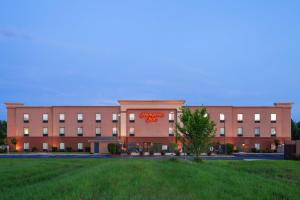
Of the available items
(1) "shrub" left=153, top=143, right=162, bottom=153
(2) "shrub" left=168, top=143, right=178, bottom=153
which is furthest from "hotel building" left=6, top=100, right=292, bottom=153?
(1) "shrub" left=153, top=143, right=162, bottom=153

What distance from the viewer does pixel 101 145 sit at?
250 feet

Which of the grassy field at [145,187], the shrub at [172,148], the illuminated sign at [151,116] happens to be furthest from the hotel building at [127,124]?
the grassy field at [145,187]

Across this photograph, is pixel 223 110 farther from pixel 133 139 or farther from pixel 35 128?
pixel 35 128

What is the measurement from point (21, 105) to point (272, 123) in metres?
51.8

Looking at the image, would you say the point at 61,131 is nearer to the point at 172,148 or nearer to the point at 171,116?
the point at 171,116

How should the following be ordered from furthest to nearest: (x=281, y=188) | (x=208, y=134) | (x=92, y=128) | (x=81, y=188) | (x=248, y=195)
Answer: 1. (x=92, y=128)
2. (x=208, y=134)
3. (x=281, y=188)
4. (x=248, y=195)
5. (x=81, y=188)

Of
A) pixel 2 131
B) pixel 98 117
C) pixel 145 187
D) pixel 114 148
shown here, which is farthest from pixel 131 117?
pixel 145 187

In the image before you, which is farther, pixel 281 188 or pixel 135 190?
pixel 281 188

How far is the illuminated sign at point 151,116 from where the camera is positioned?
262 ft

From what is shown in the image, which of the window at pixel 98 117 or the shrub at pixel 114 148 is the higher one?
the window at pixel 98 117

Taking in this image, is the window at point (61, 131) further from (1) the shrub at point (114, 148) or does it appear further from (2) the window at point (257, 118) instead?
(2) the window at point (257, 118)

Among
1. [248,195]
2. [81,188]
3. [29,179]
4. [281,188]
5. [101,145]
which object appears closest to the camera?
[81,188]

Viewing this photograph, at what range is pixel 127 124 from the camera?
80562 millimetres

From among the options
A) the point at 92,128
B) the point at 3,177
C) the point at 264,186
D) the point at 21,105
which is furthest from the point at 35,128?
the point at 264,186
